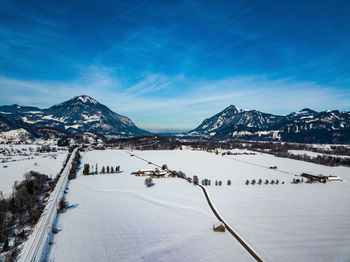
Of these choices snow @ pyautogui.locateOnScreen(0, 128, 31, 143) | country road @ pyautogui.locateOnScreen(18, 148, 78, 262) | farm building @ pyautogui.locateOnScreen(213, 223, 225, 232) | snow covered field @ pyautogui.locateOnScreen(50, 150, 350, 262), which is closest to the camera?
country road @ pyautogui.locateOnScreen(18, 148, 78, 262)

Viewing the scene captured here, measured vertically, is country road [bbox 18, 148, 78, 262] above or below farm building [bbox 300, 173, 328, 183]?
above

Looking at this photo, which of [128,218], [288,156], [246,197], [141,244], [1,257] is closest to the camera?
[1,257]

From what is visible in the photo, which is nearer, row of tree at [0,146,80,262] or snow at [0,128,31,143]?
row of tree at [0,146,80,262]

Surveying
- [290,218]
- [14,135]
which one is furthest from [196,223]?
[14,135]

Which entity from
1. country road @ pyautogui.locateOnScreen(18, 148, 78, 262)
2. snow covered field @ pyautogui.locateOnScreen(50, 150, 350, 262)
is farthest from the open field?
country road @ pyautogui.locateOnScreen(18, 148, 78, 262)

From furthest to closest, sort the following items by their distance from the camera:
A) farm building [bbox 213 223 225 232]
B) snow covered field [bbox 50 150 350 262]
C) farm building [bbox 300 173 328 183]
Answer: farm building [bbox 300 173 328 183], farm building [bbox 213 223 225 232], snow covered field [bbox 50 150 350 262]

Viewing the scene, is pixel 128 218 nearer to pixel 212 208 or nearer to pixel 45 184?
pixel 212 208

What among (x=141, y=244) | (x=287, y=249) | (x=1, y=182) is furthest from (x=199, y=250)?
(x=1, y=182)

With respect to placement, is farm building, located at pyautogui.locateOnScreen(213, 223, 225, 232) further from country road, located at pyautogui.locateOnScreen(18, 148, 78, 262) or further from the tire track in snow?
country road, located at pyautogui.locateOnScreen(18, 148, 78, 262)
